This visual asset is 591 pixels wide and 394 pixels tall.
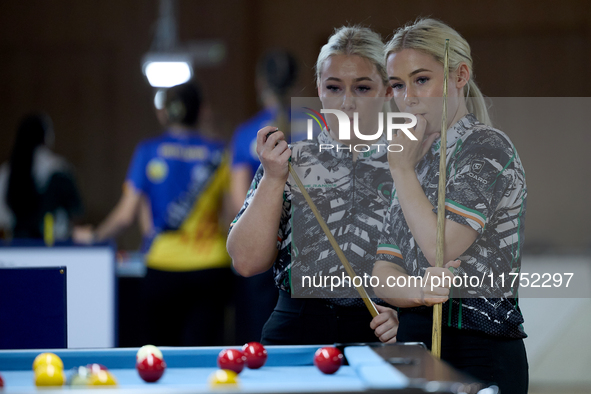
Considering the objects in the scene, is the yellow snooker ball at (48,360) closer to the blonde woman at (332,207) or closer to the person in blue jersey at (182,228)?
the blonde woman at (332,207)

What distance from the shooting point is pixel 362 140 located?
164 cm

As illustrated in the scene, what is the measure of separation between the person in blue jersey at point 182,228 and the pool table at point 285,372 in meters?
1.45

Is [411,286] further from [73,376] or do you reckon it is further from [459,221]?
[73,376]

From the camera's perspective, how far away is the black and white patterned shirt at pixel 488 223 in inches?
54.3

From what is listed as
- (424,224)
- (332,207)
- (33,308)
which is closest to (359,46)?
(332,207)

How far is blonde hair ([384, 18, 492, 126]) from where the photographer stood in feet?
4.93

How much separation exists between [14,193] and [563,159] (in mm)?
2757

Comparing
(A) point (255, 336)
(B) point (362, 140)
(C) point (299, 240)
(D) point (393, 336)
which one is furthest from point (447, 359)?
(A) point (255, 336)

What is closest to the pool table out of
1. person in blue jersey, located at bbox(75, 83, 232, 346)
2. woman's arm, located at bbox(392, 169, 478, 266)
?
woman's arm, located at bbox(392, 169, 478, 266)

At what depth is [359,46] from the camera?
1.65 metres

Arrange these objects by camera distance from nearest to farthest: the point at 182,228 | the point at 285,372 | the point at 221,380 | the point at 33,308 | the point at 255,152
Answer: the point at 221,380, the point at 285,372, the point at 33,308, the point at 255,152, the point at 182,228

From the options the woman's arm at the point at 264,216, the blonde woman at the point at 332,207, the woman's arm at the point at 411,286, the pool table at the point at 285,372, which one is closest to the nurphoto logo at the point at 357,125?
the blonde woman at the point at 332,207

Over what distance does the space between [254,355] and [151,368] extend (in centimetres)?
23

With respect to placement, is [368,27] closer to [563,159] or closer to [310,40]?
[563,159]
